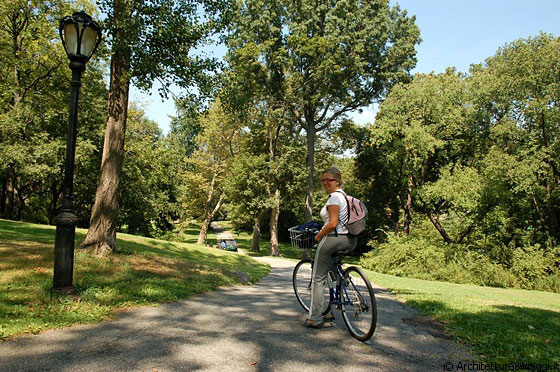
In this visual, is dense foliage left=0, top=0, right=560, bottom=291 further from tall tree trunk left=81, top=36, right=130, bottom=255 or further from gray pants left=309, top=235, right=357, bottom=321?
gray pants left=309, top=235, right=357, bottom=321

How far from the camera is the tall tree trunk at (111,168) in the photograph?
27.9 ft

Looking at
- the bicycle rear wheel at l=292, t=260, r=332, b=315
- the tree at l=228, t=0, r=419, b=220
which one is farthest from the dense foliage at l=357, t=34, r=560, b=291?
the bicycle rear wheel at l=292, t=260, r=332, b=315

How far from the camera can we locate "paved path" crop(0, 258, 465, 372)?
3.22 metres

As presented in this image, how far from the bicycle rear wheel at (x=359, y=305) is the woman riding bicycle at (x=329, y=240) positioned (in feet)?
0.95

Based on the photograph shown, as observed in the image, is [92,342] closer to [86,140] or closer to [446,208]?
[86,140]

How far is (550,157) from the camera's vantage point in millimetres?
17500

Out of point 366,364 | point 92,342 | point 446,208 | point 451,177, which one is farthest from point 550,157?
point 92,342

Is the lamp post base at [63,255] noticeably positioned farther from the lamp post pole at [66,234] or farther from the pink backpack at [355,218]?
the pink backpack at [355,218]

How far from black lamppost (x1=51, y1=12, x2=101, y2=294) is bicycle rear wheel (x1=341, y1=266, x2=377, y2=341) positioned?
13.1 ft

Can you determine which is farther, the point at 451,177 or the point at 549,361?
the point at 451,177

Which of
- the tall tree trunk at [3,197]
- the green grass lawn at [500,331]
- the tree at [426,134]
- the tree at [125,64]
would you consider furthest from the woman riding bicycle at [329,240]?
the tall tree trunk at [3,197]

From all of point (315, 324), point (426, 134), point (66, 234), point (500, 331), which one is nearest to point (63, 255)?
point (66, 234)

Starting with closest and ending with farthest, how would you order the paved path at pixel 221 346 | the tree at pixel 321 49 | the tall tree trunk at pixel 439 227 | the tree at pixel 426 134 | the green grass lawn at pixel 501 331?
the paved path at pixel 221 346 < the green grass lawn at pixel 501 331 < the tree at pixel 426 134 < the tall tree trunk at pixel 439 227 < the tree at pixel 321 49

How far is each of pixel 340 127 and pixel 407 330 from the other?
2732 cm
